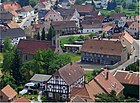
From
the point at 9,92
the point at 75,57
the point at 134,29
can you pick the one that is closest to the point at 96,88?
the point at 9,92

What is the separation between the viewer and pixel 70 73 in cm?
1964

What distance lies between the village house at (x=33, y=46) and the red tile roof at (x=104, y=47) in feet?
6.48

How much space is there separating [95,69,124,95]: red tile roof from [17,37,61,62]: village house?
6.51 meters

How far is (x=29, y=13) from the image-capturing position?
1677 inches

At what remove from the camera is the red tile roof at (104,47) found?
83.4 ft

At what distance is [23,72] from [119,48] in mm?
6929

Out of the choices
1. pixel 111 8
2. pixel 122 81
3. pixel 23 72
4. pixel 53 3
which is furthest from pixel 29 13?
pixel 122 81

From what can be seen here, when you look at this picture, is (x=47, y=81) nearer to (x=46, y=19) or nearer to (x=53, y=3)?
(x=46, y=19)

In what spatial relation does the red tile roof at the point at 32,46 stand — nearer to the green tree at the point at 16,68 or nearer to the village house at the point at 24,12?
the green tree at the point at 16,68

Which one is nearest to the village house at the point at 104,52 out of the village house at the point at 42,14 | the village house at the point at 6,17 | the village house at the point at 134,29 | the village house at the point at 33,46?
the village house at the point at 33,46

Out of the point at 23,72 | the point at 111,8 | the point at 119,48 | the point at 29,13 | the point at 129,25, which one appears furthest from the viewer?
the point at 111,8

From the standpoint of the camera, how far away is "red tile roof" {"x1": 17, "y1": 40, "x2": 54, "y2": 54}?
25.4 meters

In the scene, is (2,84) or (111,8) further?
(111,8)

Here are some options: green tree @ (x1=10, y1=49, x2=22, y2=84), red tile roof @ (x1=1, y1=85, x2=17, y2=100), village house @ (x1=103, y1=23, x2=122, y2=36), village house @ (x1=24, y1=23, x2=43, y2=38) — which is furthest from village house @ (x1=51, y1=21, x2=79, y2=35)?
red tile roof @ (x1=1, y1=85, x2=17, y2=100)
